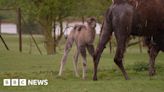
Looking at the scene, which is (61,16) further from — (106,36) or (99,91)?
(99,91)

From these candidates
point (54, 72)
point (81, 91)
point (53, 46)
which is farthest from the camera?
point (53, 46)

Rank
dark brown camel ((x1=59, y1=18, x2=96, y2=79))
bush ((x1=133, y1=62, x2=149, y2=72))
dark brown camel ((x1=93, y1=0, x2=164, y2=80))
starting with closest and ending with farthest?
dark brown camel ((x1=93, y1=0, x2=164, y2=80))
dark brown camel ((x1=59, y1=18, x2=96, y2=79))
bush ((x1=133, y1=62, x2=149, y2=72))

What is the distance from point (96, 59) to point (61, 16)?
1738cm

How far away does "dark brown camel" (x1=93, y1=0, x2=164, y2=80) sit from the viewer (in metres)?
12.4

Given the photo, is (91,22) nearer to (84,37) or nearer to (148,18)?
(84,37)

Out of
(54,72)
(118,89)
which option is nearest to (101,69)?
(54,72)

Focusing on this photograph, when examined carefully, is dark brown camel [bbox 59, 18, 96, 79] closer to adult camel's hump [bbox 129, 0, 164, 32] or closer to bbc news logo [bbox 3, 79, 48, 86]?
adult camel's hump [bbox 129, 0, 164, 32]

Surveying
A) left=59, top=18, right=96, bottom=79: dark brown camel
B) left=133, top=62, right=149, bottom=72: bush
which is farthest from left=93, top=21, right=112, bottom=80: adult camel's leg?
left=133, top=62, right=149, bottom=72: bush

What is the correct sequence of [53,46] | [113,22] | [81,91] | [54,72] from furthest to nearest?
[53,46]
[54,72]
[113,22]
[81,91]

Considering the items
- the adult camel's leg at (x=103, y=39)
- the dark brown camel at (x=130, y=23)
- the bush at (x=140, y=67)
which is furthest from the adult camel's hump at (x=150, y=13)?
the bush at (x=140, y=67)

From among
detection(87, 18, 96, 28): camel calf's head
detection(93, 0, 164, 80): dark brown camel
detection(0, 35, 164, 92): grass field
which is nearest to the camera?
detection(0, 35, 164, 92): grass field

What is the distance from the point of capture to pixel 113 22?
1248cm

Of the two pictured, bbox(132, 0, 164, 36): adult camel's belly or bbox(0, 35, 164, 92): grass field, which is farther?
bbox(132, 0, 164, 36): adult camel's belly

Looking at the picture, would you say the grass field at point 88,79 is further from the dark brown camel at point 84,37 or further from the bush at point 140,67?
the dark brown camel at point 84,37
